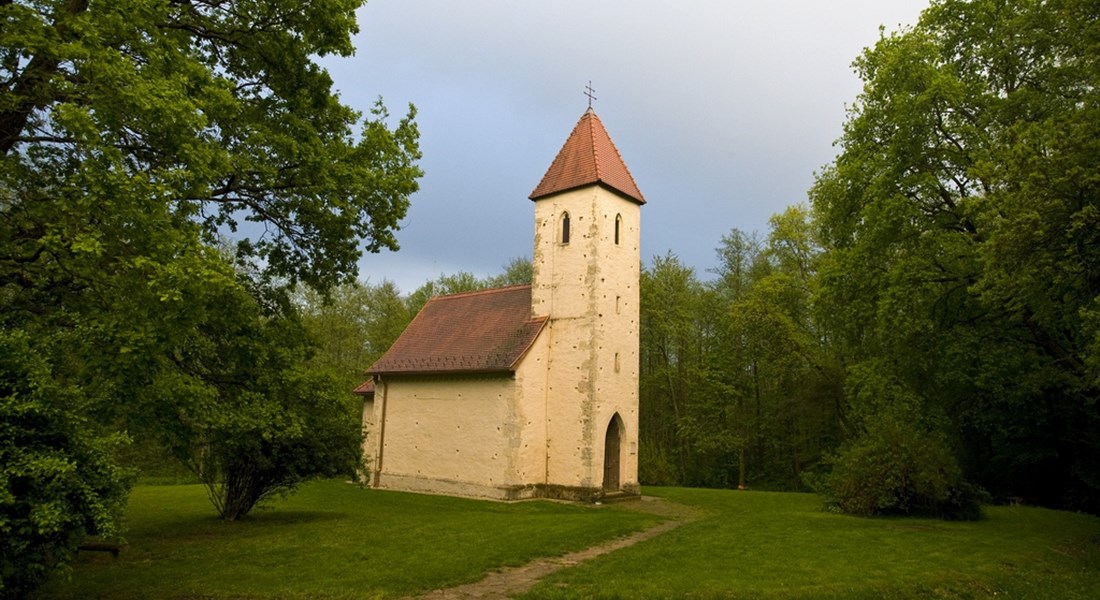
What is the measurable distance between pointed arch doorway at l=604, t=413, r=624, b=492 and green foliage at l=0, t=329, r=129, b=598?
17566mm

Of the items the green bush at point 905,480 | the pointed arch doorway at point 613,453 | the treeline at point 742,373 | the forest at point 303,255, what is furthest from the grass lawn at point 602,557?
the treeline at point 742,373

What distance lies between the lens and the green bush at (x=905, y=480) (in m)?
16.8

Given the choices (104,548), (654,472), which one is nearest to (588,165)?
(654,472)

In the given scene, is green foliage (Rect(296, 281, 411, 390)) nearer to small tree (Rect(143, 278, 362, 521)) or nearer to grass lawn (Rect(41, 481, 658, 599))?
grass lawn (Rect(41, 481, 658, 599))

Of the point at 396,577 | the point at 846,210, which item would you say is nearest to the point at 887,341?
the point at 846,210

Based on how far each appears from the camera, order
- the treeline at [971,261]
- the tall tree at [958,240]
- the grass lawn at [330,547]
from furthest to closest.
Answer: the tall tree at [958,240] < the treeline at [971,261] < the grass lawn at [330,547]

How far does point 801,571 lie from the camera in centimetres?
1048

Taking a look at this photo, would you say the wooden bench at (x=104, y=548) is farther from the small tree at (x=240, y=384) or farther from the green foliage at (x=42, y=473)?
the green foliage at (x=42, y=473)

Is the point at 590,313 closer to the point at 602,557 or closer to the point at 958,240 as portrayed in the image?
the point at 958,240

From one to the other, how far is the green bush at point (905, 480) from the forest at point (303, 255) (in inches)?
2.5

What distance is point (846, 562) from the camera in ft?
36.6

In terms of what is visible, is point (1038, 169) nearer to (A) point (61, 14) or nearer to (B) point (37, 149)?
(A) point (61, 14)

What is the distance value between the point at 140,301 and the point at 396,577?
522 centimetres

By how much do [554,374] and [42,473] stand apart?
58.3 ft
